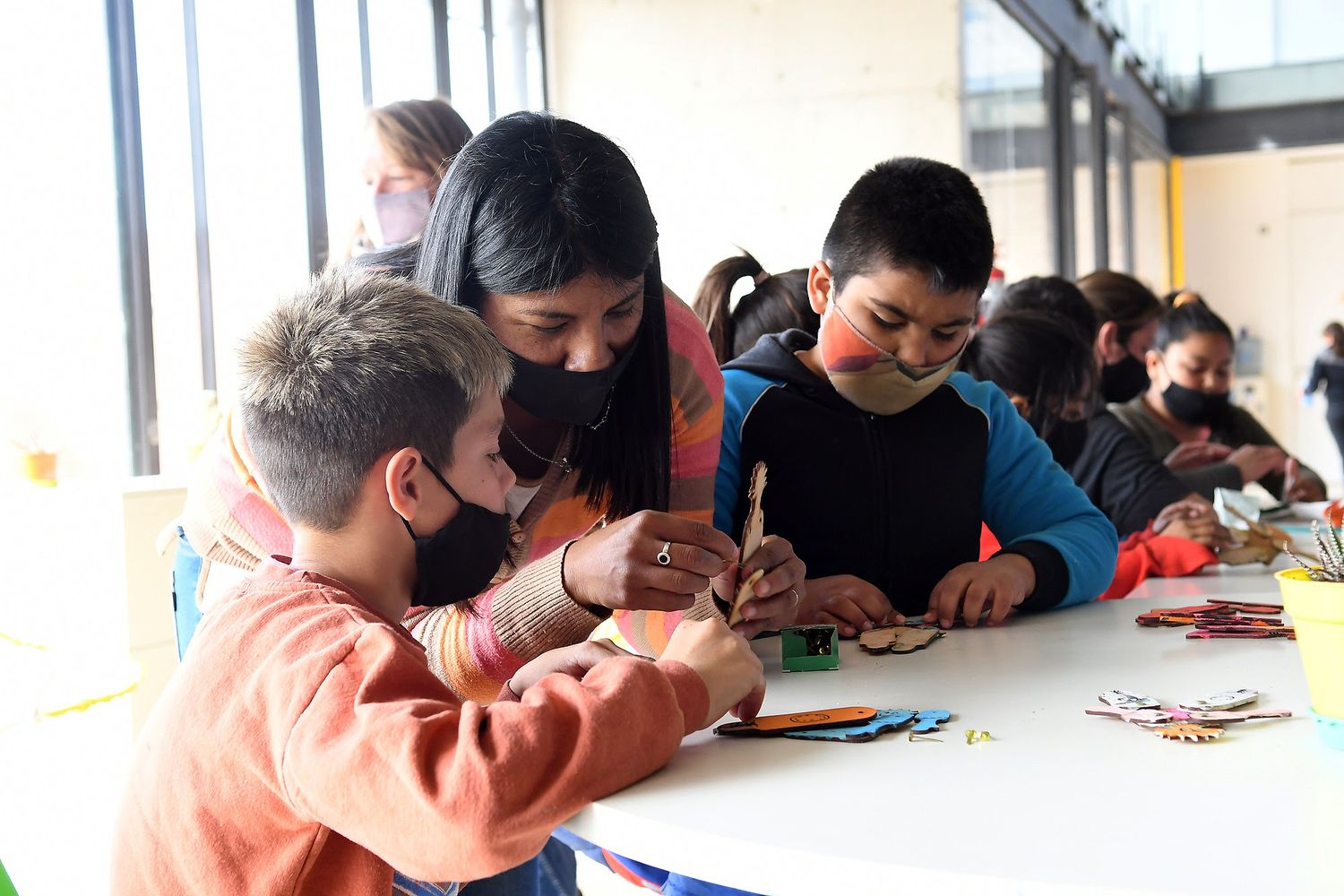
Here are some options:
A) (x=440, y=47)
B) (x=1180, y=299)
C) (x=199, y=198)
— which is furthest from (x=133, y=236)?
(x=1180, y=299)

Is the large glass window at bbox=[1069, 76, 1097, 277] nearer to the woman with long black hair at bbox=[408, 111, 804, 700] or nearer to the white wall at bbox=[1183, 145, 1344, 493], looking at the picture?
the white wall at bbox=[1183, 145, 1344, 493]

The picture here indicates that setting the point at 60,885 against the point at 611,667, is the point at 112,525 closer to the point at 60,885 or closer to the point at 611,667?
the point at 60,885

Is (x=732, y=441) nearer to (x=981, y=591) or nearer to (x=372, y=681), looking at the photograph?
(x=981, y=591)

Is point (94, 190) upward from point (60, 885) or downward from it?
upward

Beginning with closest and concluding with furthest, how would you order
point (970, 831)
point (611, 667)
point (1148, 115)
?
1. point (970, 831)
2. point (611, 667)
3. point (1148, 115)

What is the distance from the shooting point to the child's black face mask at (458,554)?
1127 millimetres

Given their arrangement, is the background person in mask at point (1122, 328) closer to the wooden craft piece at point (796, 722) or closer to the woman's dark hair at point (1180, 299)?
the woman's dark hair at point (1180, 299)

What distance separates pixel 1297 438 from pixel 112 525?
12159 millimetres

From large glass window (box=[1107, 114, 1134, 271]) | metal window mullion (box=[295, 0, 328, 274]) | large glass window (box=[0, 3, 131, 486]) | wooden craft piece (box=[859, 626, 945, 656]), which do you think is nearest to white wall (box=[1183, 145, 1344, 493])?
large glass window (box=[1107, 114, 1134, 271])

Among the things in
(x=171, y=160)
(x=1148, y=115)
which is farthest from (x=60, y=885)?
(x=1148, y=115)

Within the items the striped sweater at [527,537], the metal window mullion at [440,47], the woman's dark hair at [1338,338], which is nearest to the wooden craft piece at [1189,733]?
the striped sweater at [527,537]

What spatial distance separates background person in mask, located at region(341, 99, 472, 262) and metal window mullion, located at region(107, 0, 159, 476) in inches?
46.7

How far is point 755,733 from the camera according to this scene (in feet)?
3.42

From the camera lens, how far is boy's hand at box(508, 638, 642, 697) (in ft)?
3.54
